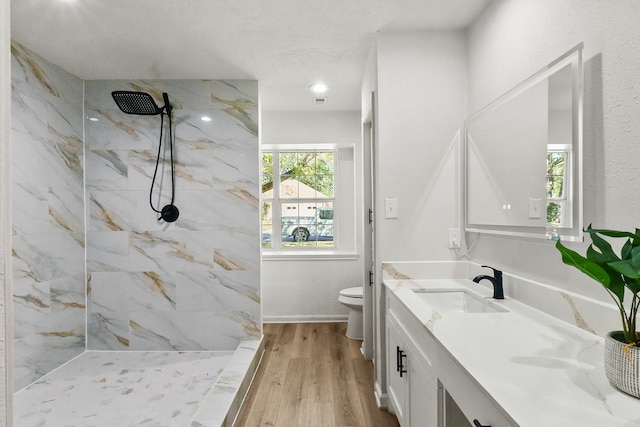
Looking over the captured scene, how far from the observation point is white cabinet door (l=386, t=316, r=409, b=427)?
1747mm

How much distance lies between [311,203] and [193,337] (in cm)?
198

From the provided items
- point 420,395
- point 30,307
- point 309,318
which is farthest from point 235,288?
point 420,395

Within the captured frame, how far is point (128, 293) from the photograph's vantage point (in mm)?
2990

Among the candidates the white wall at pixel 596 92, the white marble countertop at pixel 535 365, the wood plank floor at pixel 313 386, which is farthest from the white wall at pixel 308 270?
the white marble countertop at pixel 535 365

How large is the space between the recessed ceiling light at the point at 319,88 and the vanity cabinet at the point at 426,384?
6.43 feet

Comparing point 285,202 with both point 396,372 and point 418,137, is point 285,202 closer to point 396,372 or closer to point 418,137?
point 418,137

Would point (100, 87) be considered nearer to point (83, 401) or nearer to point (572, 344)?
point (83, 401)

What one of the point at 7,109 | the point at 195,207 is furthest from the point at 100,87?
the point at 7,109

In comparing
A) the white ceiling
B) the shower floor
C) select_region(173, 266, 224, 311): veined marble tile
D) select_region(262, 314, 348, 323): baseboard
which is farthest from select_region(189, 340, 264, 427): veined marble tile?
the white ceiling

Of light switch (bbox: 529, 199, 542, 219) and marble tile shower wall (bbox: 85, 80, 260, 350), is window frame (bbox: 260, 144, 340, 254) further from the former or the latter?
light switch (bbox: 529, 199, 542, 219)

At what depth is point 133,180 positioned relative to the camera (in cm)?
299

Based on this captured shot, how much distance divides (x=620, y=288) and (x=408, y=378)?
3.46 ft

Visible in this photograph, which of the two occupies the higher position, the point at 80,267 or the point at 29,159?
the point at 29,159

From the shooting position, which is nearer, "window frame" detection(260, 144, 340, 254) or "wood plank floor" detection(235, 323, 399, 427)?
"wood plank floor" detection(235, 323, 399, 427)
